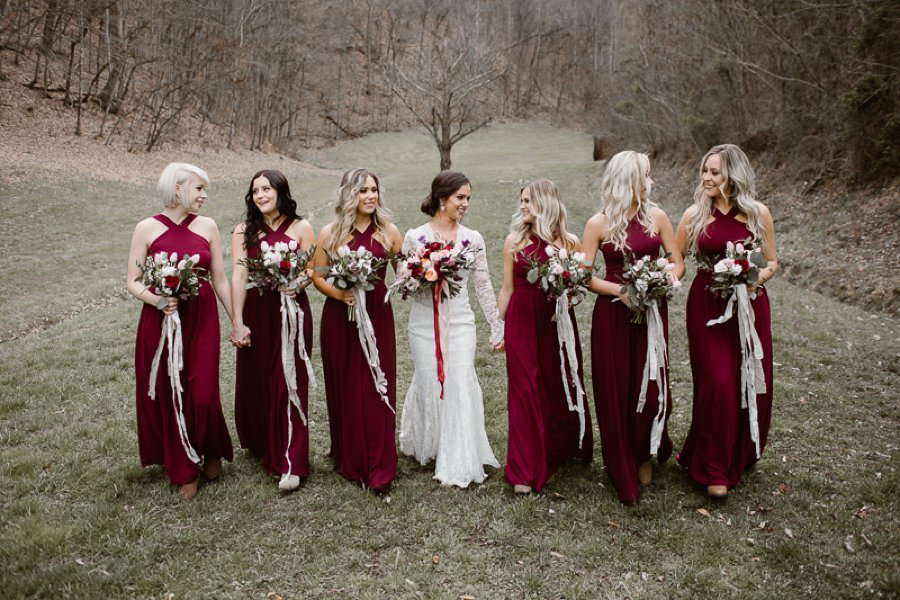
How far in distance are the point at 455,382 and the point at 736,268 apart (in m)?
2.53

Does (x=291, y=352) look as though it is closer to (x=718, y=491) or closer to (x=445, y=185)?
(x=445, y=185)

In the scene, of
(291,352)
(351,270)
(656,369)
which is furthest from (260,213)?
(656,369)

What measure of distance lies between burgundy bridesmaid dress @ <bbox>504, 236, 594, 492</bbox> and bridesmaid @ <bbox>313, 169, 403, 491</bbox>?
3.59 feet

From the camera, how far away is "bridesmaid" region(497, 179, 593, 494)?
17.7 feet

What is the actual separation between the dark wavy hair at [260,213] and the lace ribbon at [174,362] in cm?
91

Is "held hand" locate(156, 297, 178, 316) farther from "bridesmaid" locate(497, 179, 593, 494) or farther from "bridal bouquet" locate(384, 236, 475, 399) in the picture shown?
"bridesmaid" locate(497, 179, 593, 494)

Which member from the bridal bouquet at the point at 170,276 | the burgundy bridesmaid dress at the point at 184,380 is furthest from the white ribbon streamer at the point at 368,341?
the bridal bouquet at the point at 170,276

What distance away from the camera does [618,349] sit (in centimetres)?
532

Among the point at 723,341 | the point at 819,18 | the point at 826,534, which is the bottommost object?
the point at 826,534

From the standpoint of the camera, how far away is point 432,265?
532 cm

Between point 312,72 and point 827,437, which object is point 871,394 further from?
point 312,72

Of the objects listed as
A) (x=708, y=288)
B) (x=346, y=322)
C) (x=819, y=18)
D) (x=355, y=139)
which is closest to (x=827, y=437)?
(x=708, y=288)

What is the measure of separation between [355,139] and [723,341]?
2438 inches

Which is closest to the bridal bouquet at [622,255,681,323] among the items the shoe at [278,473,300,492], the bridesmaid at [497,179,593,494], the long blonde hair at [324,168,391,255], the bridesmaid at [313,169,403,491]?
the bridesmaid at [497,179,593,494]
